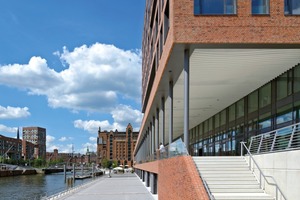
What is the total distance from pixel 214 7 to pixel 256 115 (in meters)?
10.7

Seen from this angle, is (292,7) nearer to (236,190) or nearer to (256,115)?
(236,190)

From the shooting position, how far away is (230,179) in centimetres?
1416

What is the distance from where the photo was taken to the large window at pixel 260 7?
671 inches

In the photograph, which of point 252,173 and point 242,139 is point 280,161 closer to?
point 252,173

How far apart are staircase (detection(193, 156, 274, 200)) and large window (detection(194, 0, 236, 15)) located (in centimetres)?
625

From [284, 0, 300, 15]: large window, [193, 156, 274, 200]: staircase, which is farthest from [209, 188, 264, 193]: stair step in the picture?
[284, 0, 300, 15]: large window

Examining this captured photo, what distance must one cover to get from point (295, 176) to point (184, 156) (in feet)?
14.7

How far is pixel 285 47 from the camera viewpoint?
16844 millimetres

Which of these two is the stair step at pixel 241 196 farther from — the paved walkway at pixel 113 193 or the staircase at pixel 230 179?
the paved walkway at pixel 113 193

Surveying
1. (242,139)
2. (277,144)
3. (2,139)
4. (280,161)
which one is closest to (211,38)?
(277,144)

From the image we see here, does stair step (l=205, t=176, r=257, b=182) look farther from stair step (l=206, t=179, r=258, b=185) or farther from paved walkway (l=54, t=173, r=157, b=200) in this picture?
paved walkway (l=54, t=173, r=157, b=200)

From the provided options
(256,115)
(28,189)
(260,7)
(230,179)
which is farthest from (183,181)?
(28,189)

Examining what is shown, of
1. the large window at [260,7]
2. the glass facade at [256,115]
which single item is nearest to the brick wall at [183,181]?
the large window at [260,7]

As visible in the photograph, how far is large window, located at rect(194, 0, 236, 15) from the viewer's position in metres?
17.1
